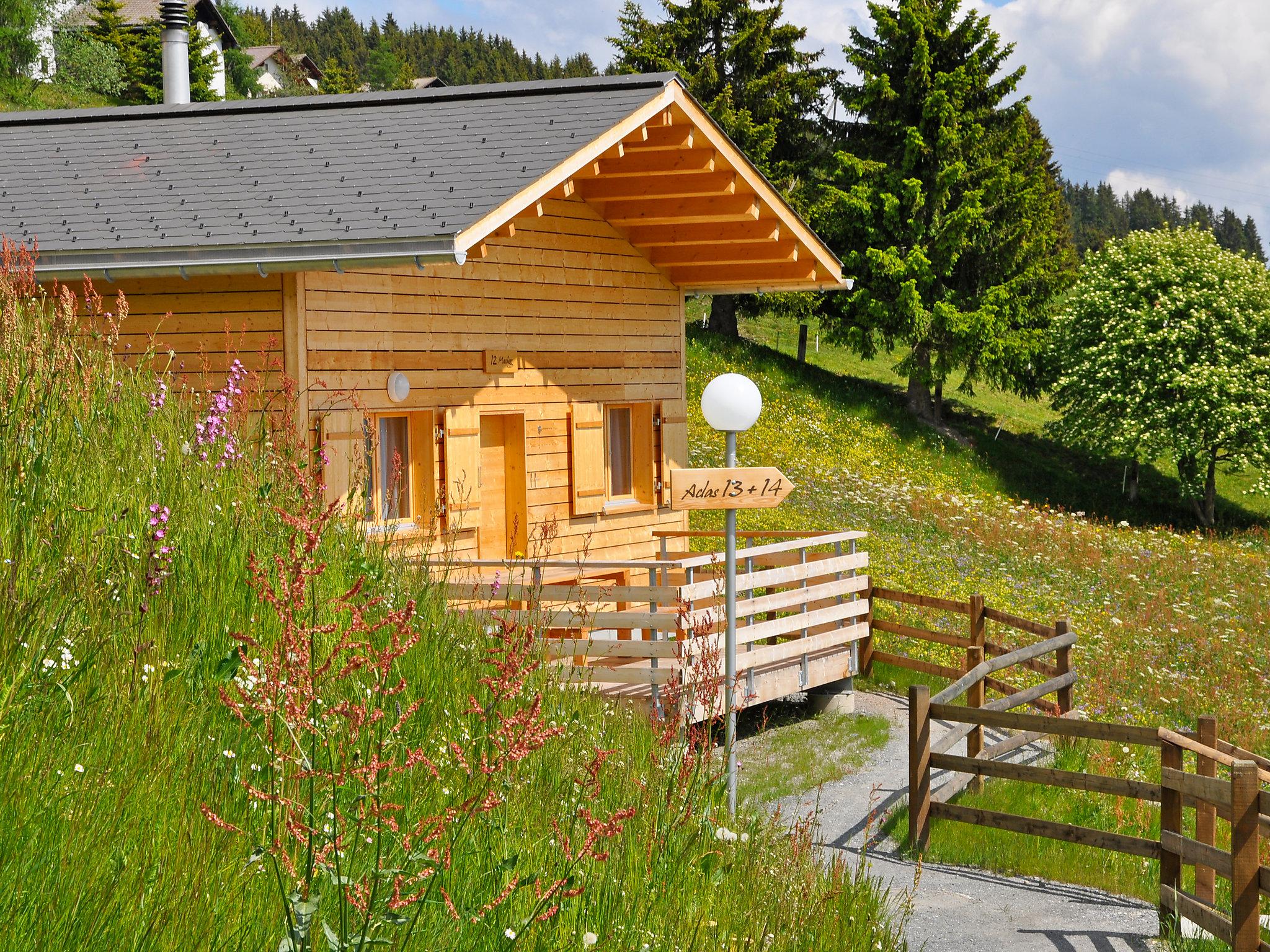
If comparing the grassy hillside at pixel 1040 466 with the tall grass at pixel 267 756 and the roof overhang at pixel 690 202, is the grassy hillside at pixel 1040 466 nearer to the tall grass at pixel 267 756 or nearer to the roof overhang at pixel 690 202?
the roof overhang at pixel 690 202

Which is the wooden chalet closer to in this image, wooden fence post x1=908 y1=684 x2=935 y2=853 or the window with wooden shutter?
the window with wooden shutter

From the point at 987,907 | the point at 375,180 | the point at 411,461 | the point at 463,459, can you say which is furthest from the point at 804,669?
the point at 375,180

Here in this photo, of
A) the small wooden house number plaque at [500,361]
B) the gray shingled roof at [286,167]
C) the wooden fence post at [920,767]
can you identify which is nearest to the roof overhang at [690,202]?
the gray shingled roof at [286,167]

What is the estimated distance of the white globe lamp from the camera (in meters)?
8.73

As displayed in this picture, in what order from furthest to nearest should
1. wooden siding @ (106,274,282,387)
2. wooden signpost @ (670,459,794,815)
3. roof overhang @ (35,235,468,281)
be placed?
1. wooden siding @ (106,274,282,387)
2. roof overhang @ (35,235,468,281)
3. wooden signpost @ (670,459,794,815)

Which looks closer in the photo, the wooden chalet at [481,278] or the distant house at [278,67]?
the wooden chalet at [481,278]

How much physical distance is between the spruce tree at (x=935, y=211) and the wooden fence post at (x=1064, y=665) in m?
23.6

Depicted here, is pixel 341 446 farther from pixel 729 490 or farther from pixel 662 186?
pixel 662 186

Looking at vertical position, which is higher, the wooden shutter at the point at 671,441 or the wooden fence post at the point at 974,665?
the wooden shutter at the point at 671,441

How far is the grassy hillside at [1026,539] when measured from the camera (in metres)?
17.2

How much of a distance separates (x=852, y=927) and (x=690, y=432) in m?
24.8

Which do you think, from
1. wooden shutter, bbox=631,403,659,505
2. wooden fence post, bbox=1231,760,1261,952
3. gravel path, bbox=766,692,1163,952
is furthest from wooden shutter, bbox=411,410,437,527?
wooden fence post, bbox=1231,760,1261,952

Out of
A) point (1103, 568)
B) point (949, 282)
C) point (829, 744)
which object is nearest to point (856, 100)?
point (949, 282)

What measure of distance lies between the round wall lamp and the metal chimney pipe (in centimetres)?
762
